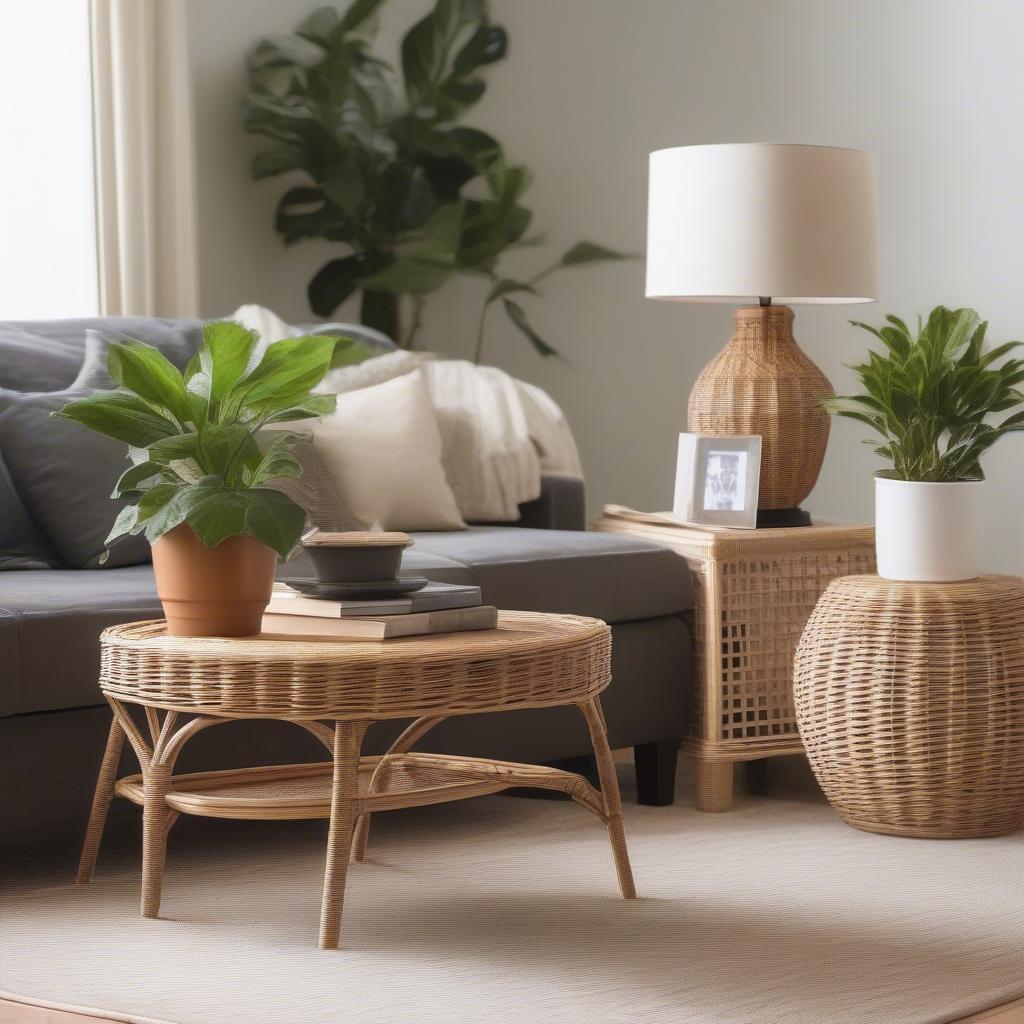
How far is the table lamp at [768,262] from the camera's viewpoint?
2920mm

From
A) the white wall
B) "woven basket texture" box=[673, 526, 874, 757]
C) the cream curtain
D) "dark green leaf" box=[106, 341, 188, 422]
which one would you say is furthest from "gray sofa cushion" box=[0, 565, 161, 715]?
the white wall

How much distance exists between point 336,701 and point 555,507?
1.49 m

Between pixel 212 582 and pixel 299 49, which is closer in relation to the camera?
pixel 212 582

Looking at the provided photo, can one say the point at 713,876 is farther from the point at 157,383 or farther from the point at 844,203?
the point at 844,203

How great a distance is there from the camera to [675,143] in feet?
15.1

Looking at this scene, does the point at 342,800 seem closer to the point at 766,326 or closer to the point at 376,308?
the point at 766,326

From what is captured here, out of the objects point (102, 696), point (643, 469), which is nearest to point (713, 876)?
point (102, 696)

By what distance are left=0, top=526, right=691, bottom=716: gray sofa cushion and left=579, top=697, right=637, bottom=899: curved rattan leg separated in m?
0.52

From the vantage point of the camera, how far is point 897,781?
2590 mm

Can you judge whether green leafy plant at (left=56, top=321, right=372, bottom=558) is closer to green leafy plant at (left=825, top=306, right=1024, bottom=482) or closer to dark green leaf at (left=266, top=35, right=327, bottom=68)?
green leafy plant at (left=825, top=306, right=1024, bottom=482)

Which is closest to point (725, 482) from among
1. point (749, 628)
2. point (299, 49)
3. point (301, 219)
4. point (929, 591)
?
point (749, 628)

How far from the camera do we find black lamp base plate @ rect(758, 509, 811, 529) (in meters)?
3.04

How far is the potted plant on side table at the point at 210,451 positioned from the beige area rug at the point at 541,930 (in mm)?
412

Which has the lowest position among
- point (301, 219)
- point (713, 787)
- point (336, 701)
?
point (713, 787)
